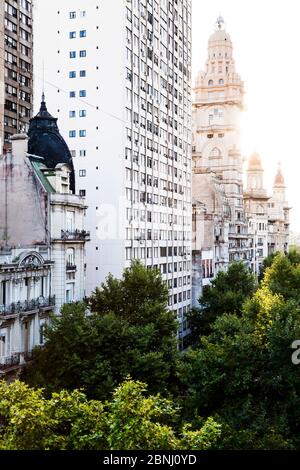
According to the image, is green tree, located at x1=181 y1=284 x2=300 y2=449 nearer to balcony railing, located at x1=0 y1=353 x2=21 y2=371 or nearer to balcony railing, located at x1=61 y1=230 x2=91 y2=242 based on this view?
balcony railing, located at x1=0 y1=353 x2=21 y2=371

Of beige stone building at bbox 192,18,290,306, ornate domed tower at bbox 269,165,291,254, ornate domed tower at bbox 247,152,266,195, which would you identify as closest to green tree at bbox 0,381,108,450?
beige stone building at bbox 192,18,290,306

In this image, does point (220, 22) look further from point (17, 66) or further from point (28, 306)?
point (28, 306)

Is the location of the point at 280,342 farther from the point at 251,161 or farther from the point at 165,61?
the point at 251,161

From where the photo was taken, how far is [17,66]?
7019cm

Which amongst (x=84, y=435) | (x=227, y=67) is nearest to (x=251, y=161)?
(x=227, y=67)

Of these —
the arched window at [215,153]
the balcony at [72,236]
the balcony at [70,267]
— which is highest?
the arched window at [215,153]

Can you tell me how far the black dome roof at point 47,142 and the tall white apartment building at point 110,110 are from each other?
28.3 ft

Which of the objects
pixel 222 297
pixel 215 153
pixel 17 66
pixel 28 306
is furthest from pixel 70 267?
pixel 215 153

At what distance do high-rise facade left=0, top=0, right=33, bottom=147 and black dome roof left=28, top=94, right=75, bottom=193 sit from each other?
2040 centimetres

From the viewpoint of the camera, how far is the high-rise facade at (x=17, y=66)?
67.8 m

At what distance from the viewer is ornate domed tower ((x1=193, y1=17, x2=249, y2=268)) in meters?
96.8

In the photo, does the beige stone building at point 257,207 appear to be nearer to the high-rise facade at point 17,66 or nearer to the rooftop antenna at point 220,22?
the rooftop antenna at point 220,22

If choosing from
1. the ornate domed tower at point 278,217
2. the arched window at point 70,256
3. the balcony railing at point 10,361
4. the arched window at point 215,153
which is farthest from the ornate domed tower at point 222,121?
the balcony railing at point 10,361

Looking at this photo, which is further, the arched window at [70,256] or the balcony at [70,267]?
the arched window at [70,256]
